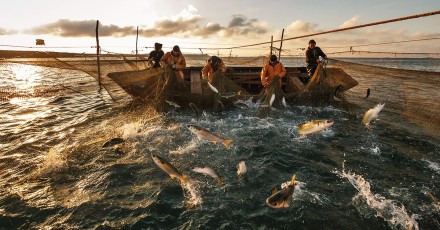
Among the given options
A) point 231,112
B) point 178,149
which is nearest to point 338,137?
point 231,112

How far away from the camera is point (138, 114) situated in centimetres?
1065

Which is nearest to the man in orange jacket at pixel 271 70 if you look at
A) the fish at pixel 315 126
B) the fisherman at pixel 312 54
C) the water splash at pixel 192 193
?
the fisherman at pixel 312 54

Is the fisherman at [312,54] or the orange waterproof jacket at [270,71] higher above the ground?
the fisherman at [312,54]

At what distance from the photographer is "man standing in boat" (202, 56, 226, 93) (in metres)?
10.7

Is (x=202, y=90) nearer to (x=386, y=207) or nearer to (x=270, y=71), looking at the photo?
(x=270, y=71)

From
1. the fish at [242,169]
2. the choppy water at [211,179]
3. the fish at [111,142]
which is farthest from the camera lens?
the fish at [111,142]

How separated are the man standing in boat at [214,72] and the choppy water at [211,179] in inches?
56.4

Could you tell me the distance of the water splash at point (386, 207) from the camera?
→ 460cm

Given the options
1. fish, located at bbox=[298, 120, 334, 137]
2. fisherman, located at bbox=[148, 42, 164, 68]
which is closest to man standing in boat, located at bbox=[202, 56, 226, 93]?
fisherman, located at bbox=[148, 42, 164, 68]

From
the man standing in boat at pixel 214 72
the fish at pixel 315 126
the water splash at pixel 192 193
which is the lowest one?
the water splash at pixel 192 193

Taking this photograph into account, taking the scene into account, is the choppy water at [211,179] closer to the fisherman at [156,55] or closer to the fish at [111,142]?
the fish at [111,142]

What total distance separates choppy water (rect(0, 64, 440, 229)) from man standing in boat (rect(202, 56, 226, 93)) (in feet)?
4.70

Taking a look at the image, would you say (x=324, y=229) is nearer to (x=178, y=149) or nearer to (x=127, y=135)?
(x=178, y=149)

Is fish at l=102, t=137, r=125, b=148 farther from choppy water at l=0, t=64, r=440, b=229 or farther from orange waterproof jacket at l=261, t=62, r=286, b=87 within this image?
orange waterproof jacket at l=261, t=62, r=286, b=87
